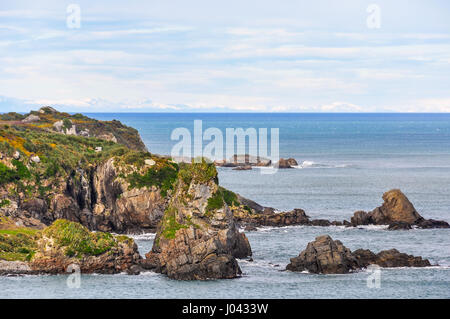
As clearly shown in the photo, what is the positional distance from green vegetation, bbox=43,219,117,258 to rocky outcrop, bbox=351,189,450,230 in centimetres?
3908

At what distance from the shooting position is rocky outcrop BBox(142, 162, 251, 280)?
66.9 meters

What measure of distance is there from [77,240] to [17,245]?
778 cm

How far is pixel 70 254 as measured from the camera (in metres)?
68.5

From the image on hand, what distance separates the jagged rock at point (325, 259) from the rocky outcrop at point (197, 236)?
Answer: 254 inches

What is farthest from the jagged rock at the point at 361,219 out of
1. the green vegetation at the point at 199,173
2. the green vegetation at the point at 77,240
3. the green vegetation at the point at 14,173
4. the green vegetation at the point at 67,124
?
the green vegetation at the point at 67,124

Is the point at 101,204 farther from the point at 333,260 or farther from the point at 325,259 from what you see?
the point at 333,260

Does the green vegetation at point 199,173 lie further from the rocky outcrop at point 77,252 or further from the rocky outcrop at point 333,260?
the rocky outcrop at point 333,260

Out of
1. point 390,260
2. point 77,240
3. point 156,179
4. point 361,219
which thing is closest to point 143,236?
point 156,179

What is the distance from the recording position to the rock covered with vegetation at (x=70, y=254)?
67875mm

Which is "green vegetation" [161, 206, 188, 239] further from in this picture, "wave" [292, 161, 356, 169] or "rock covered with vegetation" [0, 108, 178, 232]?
"wave" [292, 161, 356, 169]

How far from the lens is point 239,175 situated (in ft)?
552

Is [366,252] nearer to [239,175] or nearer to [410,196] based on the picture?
[410,196]

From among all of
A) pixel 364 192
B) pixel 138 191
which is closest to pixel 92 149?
pixel 138 191

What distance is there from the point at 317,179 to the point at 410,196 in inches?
1279
